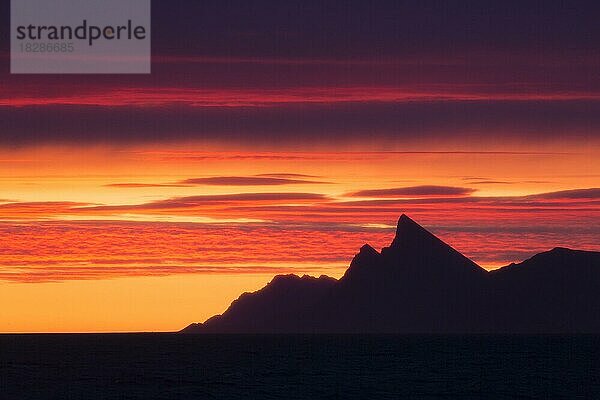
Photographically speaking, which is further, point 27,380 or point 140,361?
point 140,361

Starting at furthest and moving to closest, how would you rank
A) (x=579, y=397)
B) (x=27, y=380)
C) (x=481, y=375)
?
1. (x=481, y=375)
2. (x=27, y=380)
3. (x=579, y=397)

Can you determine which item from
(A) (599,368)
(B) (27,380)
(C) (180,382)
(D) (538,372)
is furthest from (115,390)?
(A) (599,368)

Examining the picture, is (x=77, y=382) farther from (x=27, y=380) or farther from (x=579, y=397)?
(x=579, y=397)

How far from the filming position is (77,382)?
126562 millimetres

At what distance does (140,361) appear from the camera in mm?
185125

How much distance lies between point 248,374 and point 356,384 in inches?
943

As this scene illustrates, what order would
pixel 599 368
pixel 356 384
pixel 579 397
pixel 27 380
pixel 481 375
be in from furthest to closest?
pixel 599 368
pixel 481 375
pixel 27 380
pixel 356 384
pixel 579 397

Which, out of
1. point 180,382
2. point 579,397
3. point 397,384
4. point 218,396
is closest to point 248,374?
point 180,382

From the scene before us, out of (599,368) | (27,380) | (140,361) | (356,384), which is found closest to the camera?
(356,384)

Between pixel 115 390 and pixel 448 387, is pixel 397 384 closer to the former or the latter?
pixel 448 387

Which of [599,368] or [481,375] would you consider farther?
[599,368]

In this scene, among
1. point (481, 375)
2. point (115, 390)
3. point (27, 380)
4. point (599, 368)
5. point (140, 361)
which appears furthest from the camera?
point (140, 361)

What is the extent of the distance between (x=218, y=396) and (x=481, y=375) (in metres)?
48.6

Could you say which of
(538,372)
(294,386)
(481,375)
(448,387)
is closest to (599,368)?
(538,372)
